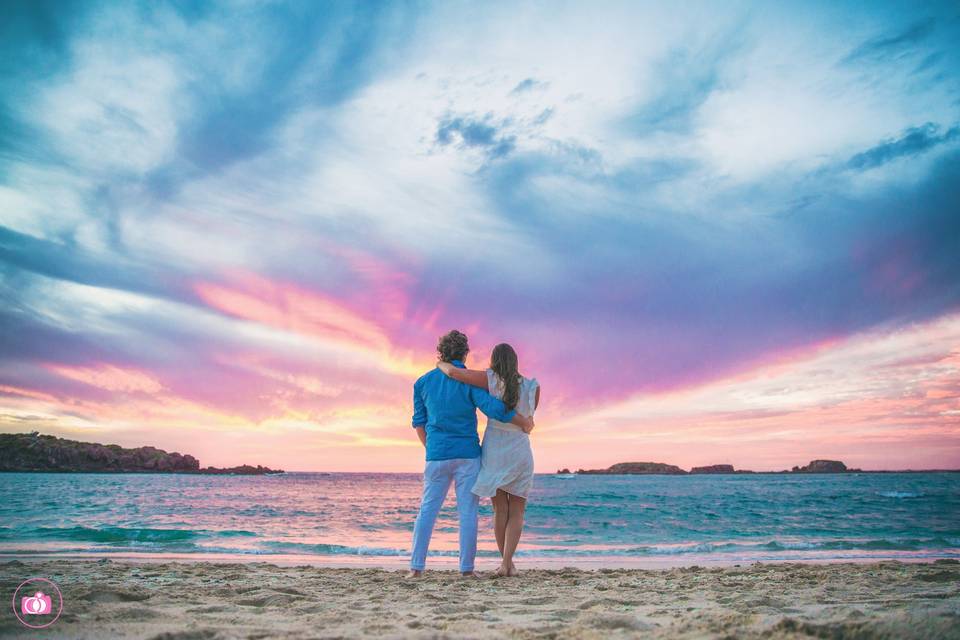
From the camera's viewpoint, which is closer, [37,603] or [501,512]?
[37,603]

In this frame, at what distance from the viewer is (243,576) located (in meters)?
4.95

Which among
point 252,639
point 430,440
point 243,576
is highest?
point 430,440

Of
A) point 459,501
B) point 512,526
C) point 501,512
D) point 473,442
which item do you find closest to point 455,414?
point 473,442

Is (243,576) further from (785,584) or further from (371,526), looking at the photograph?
(371,526)

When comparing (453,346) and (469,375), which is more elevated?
(453,346)

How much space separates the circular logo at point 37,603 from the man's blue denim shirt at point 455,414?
266cm

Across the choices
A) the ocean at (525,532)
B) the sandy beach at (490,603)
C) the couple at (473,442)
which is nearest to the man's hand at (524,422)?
the couple at (473,442)

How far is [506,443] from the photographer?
4.97 m

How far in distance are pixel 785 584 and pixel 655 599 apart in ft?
4.64

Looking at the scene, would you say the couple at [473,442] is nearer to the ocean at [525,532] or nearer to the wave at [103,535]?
the ocean at [525,532]

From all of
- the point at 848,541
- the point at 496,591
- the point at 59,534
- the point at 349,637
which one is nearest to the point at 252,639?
the point at 349,637

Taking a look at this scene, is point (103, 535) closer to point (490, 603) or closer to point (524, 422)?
point (524, 422)

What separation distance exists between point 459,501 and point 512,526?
0.55 meters

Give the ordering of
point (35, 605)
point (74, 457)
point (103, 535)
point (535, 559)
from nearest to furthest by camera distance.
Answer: point (35, 605) < point (535, 559) < point (103, 535) < point (74, 457)
